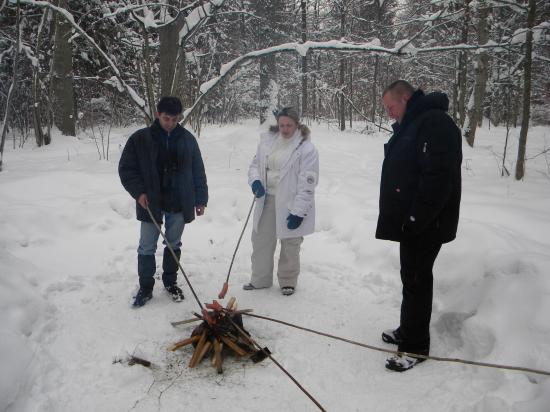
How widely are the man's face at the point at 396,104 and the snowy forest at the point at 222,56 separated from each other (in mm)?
2723

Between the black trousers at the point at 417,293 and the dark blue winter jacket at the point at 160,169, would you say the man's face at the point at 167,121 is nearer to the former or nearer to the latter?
the dark blue winter jacket at the point at 160,169

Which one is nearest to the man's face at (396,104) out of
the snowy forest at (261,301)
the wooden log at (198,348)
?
the snowy forest at (261,301)

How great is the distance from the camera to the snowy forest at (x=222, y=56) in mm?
6297

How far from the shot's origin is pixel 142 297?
3912mm

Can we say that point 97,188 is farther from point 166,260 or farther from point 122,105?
point 122,105

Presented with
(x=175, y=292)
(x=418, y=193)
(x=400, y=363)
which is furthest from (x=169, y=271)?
(x=418, y=193)

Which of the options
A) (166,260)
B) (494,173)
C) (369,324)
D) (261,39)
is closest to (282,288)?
(369,324)

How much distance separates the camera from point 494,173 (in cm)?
874

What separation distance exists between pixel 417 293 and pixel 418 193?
2.76 feet

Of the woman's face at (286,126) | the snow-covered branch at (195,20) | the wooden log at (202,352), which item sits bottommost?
the wooden log at (202,352)

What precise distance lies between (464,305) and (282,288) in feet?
6.06

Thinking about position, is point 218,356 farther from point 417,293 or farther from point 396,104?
point 396,104

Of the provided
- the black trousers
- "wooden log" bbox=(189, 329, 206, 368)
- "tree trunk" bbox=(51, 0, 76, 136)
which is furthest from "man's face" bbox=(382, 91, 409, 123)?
"tree trunk" bbox=(51, 0, 76, 136)

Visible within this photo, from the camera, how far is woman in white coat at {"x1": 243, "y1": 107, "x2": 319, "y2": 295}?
394cm
